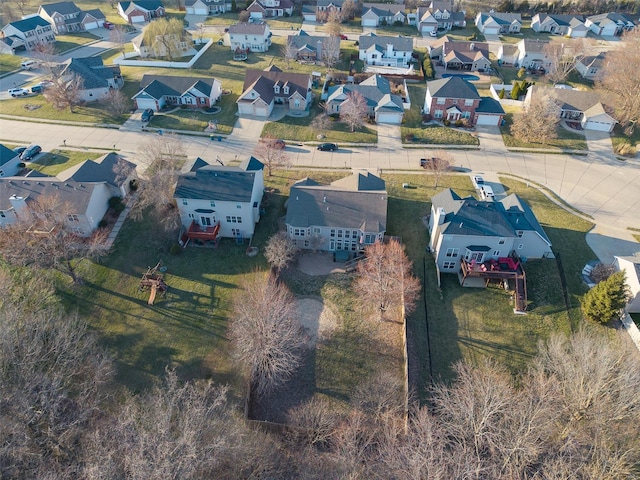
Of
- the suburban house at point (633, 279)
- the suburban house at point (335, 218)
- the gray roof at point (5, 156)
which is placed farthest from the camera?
the gray roof at point (5, 156)

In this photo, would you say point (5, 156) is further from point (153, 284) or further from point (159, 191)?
point (153, 284)

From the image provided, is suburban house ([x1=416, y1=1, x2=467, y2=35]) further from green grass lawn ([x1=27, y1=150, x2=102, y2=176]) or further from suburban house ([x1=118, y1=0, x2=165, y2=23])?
green grass lawn ([x1=27, y1=150, x2=102, y2=176])

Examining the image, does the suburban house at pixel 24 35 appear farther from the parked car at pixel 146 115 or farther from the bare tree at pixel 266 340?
the bare tree at pixel 266 340

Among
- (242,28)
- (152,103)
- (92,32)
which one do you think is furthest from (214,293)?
(92,32)

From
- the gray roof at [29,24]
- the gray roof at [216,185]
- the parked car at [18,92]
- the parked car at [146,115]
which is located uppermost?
the gray roof at [29,24]

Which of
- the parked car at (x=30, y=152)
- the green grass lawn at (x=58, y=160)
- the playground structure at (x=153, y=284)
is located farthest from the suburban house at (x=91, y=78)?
the playground structure at (x=153, y=284)
